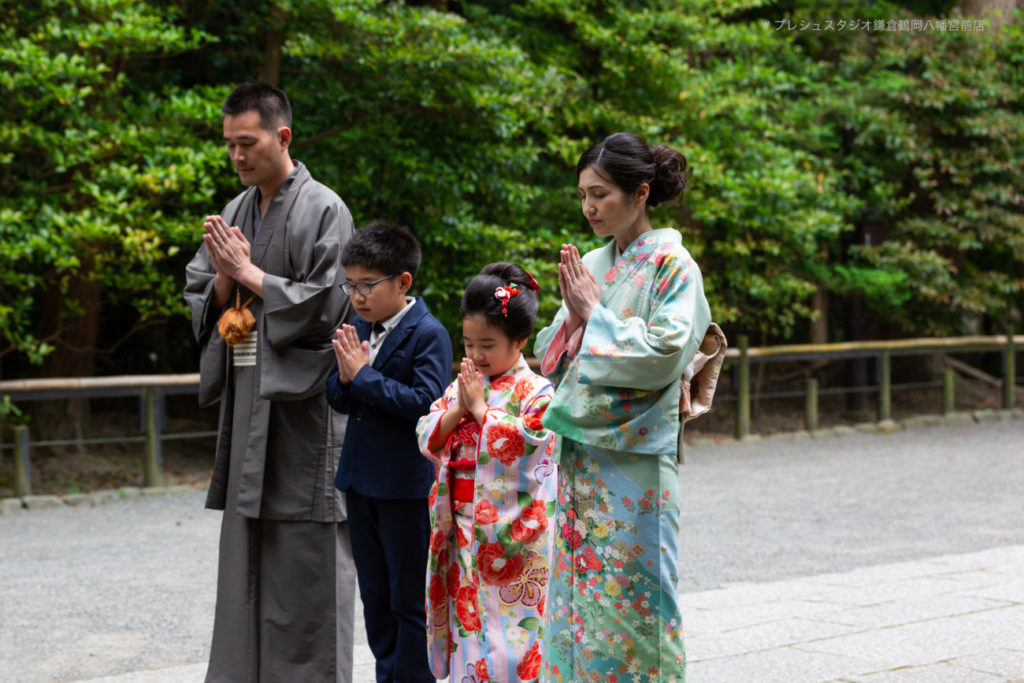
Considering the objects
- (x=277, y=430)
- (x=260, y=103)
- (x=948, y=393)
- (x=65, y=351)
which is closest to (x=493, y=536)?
(x=277, y=430)

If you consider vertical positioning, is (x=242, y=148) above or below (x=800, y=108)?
below

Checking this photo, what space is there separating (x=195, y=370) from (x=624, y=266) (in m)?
10.7

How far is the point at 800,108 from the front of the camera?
12.4m

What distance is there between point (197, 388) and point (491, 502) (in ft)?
23.3

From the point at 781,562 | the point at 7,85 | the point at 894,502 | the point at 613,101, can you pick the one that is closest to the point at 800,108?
the point at 613,101

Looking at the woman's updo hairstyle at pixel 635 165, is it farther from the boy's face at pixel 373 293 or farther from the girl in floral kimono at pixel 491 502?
the boy's face at pixel 373 293

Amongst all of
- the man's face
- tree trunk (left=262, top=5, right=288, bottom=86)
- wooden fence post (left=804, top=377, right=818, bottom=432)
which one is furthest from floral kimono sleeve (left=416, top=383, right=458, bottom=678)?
wooden fence post (left=804, top=377, right=818, bottom=432)

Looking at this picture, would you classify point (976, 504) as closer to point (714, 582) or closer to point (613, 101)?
point (714, 582)

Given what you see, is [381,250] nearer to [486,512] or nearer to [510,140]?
[486,512]

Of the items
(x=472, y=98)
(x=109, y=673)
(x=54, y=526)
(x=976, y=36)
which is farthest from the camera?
(x=976, y=36)

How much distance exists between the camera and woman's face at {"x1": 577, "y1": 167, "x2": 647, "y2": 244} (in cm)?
293

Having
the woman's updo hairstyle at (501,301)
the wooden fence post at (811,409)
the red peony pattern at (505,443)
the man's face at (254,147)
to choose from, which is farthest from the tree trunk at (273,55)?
the red peony pattern at (505,443)

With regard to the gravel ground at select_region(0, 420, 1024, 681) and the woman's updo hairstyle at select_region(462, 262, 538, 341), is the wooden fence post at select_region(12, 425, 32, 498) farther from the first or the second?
the woman's updo hairstyle at select_region(462, 262, 538, 341)

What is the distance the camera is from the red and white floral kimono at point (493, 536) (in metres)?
3.17
